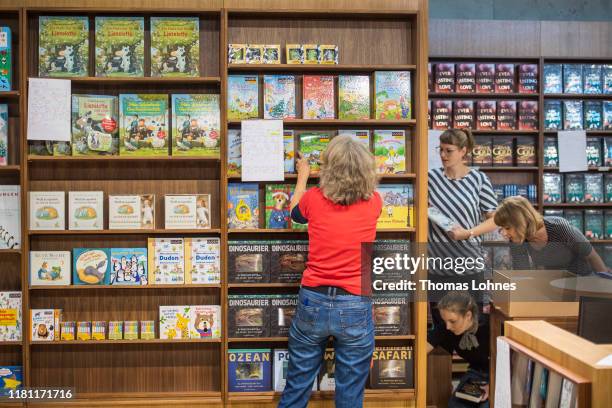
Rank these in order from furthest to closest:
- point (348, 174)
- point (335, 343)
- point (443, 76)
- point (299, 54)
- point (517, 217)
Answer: point (443, 76) → point (299, 54) → point (517, 217) → point (335, 343) → point (348, 174)

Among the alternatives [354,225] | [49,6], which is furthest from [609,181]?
[49,6]

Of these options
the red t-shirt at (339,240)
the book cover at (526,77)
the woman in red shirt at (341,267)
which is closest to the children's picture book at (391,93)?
the woman in red shirt at (341,267)

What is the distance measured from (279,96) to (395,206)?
99cm

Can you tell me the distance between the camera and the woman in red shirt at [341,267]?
3197 millimetres

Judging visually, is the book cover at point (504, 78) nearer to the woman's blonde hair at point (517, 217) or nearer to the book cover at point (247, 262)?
the woman's blonde hair at point (517, 217)

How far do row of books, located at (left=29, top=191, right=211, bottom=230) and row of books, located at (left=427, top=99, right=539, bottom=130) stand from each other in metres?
2.97

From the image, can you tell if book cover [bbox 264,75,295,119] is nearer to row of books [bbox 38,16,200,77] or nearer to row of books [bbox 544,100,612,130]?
row of books [bbox 38,16,200,77]

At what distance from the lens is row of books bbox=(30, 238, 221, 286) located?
154 inches

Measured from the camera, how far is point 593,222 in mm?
6230

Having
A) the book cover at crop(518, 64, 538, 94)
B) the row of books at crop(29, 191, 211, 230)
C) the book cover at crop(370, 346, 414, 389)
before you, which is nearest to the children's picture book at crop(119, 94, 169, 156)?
the row of books at crop(29, 191, 211, 230)

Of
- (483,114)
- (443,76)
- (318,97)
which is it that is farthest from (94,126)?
(483,114)

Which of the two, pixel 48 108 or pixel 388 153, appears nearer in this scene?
pixel 48 108

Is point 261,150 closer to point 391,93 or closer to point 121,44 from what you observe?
point 391,93

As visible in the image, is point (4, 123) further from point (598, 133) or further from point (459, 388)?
point (598, 133)
